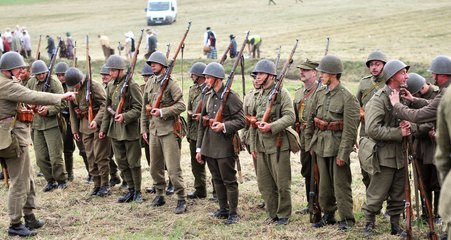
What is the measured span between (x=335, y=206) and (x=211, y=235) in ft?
5.43

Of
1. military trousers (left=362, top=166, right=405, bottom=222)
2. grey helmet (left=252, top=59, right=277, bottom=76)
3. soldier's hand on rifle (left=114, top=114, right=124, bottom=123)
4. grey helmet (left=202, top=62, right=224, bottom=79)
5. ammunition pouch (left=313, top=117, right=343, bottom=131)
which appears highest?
grey helmet (left=252, top=59, right=277, bottom=76)

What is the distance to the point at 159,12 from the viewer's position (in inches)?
→ 2025

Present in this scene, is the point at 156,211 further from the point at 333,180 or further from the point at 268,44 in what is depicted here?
the point at 268,44

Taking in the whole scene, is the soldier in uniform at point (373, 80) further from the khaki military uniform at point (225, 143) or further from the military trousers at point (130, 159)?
the military trousers at point (130, 159)

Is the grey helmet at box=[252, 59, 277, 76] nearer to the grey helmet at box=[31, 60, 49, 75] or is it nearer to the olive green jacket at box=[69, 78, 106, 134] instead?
the olive green jacket at box=[69, 78, 106, 134]

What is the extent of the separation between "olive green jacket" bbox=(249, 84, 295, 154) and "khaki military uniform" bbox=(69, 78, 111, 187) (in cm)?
307

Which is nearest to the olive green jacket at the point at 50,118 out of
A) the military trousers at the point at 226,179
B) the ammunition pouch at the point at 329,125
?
the military trousers at the point at 226,179

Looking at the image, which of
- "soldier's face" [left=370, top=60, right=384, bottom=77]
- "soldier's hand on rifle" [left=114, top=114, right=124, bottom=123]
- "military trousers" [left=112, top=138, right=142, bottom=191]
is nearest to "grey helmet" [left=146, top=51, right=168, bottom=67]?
"soldier's hand on rifle" [left=114, top=114, right=124, bottom=123]

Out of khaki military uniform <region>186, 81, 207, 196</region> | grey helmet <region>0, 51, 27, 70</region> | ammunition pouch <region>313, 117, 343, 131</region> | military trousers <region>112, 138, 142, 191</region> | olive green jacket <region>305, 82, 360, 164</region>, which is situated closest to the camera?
olive green jacket <region>305, 82, 360, 164</region>

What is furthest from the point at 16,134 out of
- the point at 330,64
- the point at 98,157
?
the point at 330,64

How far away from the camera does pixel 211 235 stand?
9219 mm

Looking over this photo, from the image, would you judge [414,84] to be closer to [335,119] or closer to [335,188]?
[335,119]

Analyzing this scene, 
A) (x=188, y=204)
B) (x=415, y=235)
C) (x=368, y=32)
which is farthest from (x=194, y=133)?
(x=368, y=32)

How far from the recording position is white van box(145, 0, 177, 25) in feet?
168
